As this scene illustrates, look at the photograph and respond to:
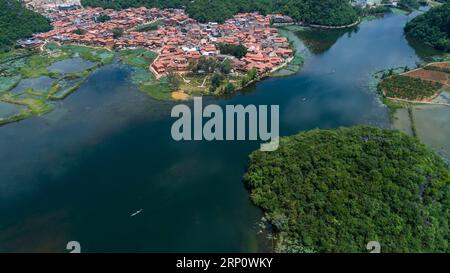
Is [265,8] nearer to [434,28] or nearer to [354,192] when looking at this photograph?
[434,28]

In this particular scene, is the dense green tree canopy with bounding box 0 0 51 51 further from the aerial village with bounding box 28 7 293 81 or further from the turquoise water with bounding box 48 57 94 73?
the turquoise water with bounding box 48 57 94 73

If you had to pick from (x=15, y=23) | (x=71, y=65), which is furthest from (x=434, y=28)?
(x=15, y=23)

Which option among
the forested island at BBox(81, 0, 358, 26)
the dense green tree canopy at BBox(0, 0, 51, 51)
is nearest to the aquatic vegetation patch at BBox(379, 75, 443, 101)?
the forested island at BBox(81, 0, 358, 26)

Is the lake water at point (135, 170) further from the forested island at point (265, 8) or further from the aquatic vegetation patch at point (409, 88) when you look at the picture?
the forested island at point (265, 8)

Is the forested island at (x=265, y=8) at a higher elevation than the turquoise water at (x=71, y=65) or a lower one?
higher

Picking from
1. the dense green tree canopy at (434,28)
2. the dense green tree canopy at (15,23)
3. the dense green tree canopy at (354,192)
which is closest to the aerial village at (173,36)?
the dense green tree canopy at (15,23)

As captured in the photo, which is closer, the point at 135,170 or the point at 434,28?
the point at 135,170
